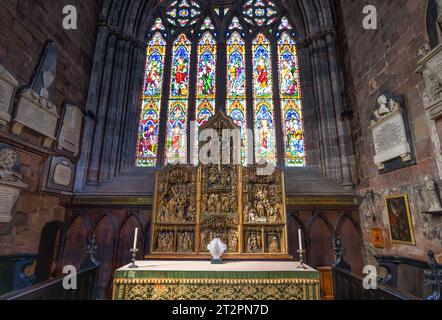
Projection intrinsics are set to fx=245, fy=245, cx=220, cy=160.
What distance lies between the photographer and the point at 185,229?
17.1ft

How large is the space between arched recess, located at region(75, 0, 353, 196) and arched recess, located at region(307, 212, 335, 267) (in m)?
1.33

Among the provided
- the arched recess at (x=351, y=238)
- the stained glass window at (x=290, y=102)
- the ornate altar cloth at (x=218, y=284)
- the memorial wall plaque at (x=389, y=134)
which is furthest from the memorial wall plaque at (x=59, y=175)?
the memorial wall plaque at (x=389, y=134)

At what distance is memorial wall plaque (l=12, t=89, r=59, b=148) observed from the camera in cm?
482

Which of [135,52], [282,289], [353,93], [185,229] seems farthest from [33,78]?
[353,93]

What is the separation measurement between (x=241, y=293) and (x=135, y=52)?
27.4 feet

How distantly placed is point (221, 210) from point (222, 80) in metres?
5.08

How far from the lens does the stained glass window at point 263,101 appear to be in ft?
26.1

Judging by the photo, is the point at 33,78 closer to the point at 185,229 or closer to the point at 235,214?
the point at 185,229

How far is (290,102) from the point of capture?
844 cm

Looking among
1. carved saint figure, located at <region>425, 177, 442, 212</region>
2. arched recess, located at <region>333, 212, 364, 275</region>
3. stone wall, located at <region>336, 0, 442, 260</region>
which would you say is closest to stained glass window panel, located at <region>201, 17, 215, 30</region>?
stone wall, located at <region>336, 0, 442, 260</region>

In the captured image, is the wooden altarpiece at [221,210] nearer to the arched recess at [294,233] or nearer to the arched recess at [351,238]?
the arched recess at [294,233]

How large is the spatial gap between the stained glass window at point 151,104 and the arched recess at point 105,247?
212cm

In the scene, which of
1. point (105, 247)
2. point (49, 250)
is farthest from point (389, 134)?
point (49, 250)

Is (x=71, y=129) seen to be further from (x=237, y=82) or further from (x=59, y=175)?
(x=237, y=82)
